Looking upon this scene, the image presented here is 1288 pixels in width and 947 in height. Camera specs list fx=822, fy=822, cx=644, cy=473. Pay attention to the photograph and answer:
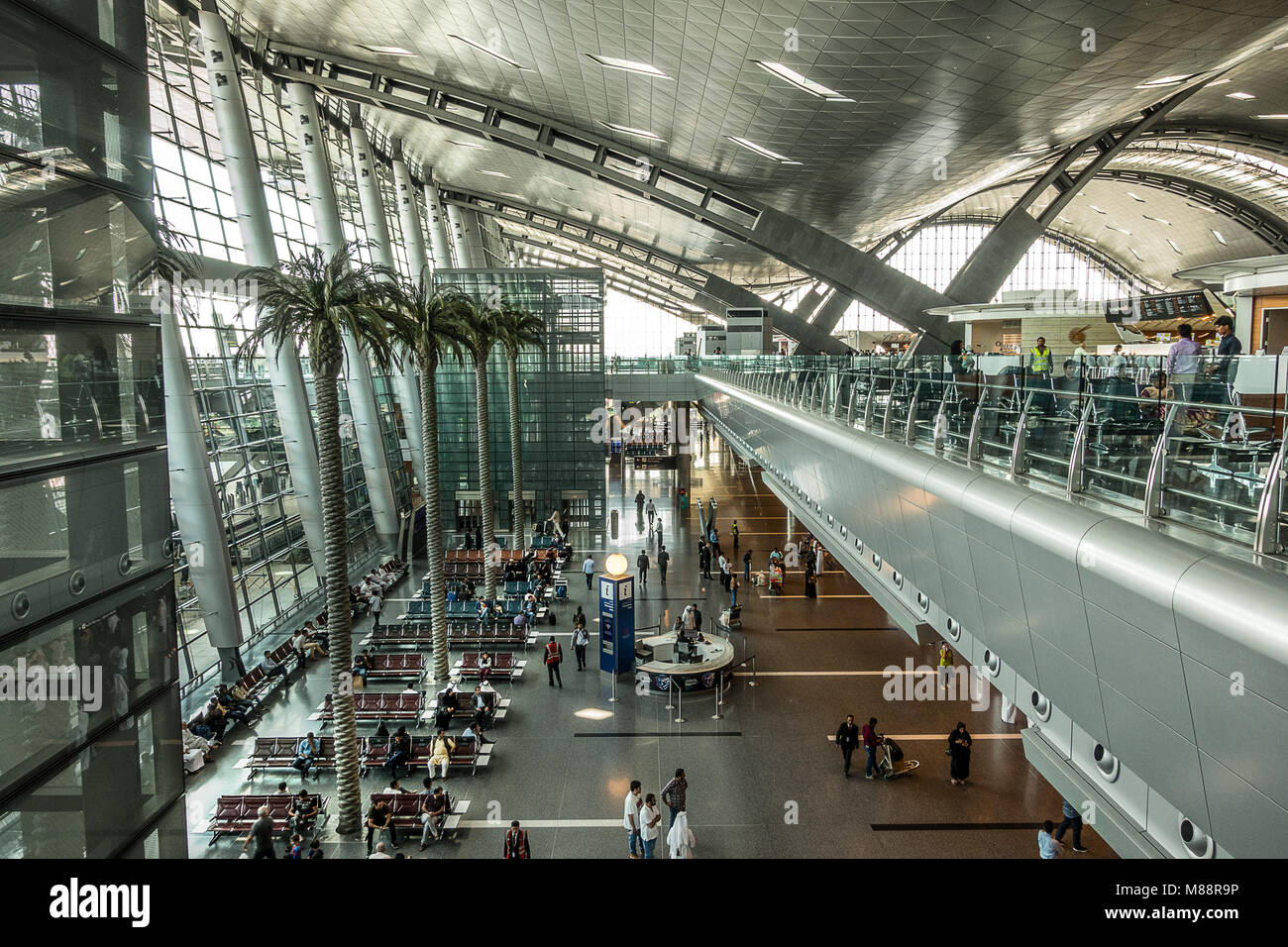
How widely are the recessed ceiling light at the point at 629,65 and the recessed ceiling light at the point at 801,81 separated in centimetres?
395

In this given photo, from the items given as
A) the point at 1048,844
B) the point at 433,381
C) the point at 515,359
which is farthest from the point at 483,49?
the point at 1048,844

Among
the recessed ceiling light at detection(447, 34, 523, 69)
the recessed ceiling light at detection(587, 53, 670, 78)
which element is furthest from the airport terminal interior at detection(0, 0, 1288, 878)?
the recessed ceiling light at detection(447, 34, 523, 69)

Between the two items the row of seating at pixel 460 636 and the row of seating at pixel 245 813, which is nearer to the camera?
the row of seating at pixel 245 813

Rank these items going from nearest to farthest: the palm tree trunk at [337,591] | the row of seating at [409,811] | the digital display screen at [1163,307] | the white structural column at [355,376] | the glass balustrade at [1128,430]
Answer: the glass balustrade at [1128,430] < the row of seating at [409,811] < the palm tree trunk at [337,591] < the digital display screen at [1163,307] < the white structural column at [355,376]

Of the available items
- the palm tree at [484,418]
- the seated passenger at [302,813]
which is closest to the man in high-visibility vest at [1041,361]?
the seated passenger at [302,813]

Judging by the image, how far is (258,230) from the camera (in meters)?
22.1

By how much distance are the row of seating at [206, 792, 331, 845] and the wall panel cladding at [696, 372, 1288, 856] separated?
394 inches

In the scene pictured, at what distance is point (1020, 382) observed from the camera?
24.5 feet

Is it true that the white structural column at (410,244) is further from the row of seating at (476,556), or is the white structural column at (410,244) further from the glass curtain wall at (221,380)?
the glass curtain wall at (221,380)

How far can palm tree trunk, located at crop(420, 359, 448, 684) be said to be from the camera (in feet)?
59.5

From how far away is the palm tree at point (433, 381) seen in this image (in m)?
18.1

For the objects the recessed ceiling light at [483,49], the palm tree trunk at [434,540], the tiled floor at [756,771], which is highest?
the recessed ceiling light at [483,49]

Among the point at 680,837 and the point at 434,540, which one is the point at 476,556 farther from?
the point at 680,837

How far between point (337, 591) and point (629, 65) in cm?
1807
